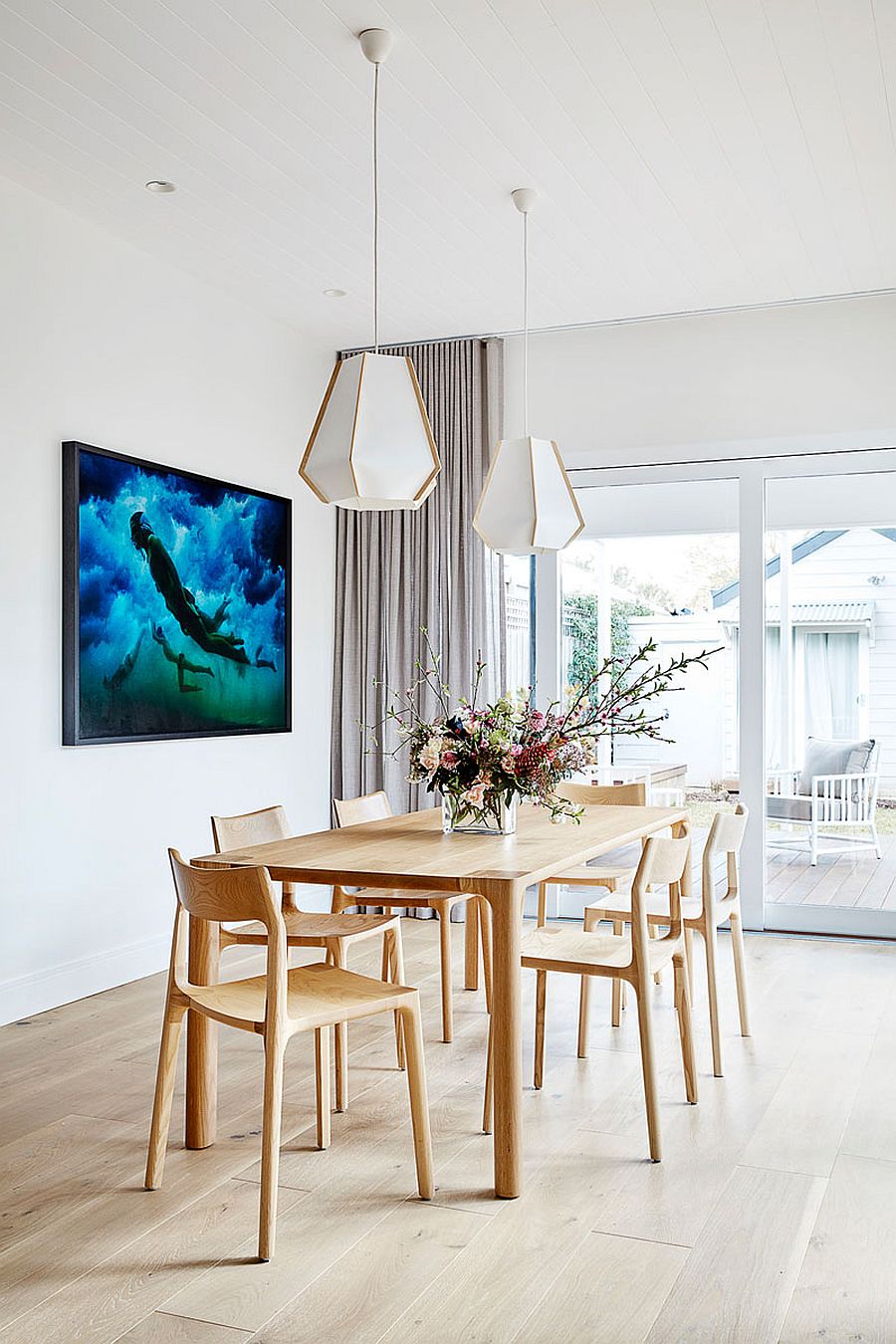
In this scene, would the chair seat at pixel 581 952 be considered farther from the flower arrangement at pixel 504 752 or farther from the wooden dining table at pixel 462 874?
the flower arrangement at pixel 504 752

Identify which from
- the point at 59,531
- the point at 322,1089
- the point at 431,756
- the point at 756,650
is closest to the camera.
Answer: the point at 322,1089

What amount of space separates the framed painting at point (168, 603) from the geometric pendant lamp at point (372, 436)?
4.91ft

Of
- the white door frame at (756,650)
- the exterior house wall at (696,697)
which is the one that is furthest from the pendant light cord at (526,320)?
the exterior house wall at (696,697)

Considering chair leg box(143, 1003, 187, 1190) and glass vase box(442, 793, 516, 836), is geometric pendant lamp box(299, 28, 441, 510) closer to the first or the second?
glass vase box(442, 793, 516, 836)

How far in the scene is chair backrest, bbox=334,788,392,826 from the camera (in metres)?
3.92

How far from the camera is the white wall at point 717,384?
17.4ft

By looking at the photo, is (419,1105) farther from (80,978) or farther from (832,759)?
(832,759)

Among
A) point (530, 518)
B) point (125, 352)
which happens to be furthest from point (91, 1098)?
point (125, 352)

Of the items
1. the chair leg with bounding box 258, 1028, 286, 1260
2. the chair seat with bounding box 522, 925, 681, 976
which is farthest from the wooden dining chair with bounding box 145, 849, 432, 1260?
the chair seat with bounding box 522, 925, 681, 976

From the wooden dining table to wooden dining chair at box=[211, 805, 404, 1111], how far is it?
0.40 feet

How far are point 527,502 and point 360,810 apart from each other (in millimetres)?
1175

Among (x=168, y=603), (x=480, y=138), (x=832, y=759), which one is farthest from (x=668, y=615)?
(x=480, y=138)

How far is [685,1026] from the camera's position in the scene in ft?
10.5

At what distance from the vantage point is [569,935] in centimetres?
336
